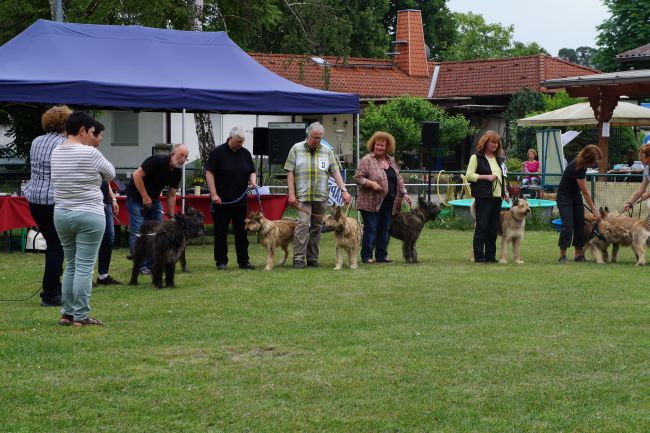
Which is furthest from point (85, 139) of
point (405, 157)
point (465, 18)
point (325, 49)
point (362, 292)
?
point (465, 18)

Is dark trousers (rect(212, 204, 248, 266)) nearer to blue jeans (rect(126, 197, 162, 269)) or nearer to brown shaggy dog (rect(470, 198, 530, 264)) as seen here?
blue jeans (rect(126, 197, 162, 269))

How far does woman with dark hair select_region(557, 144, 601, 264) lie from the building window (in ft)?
82.4

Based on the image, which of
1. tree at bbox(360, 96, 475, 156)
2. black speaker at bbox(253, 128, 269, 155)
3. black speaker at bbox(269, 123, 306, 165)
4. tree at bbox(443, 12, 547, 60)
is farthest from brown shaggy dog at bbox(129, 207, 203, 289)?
tree at bbox(443, 12, 547, 60)

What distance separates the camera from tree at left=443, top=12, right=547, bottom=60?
7144cm

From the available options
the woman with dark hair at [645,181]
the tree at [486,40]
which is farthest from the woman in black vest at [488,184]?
the tree at [486,40]

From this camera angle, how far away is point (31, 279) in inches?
452

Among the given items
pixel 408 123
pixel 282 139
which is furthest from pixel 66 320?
pixel 408 123

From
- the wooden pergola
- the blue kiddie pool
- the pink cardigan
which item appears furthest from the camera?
the blue kiddie pool

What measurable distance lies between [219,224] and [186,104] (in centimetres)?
321

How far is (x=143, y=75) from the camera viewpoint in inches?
614

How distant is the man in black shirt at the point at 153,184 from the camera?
1134 centimetres

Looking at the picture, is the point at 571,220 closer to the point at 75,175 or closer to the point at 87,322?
the point at 87,322

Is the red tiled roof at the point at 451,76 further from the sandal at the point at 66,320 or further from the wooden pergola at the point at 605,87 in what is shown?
the sandal at the point at 66,320

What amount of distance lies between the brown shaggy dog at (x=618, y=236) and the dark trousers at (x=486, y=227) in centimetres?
140
